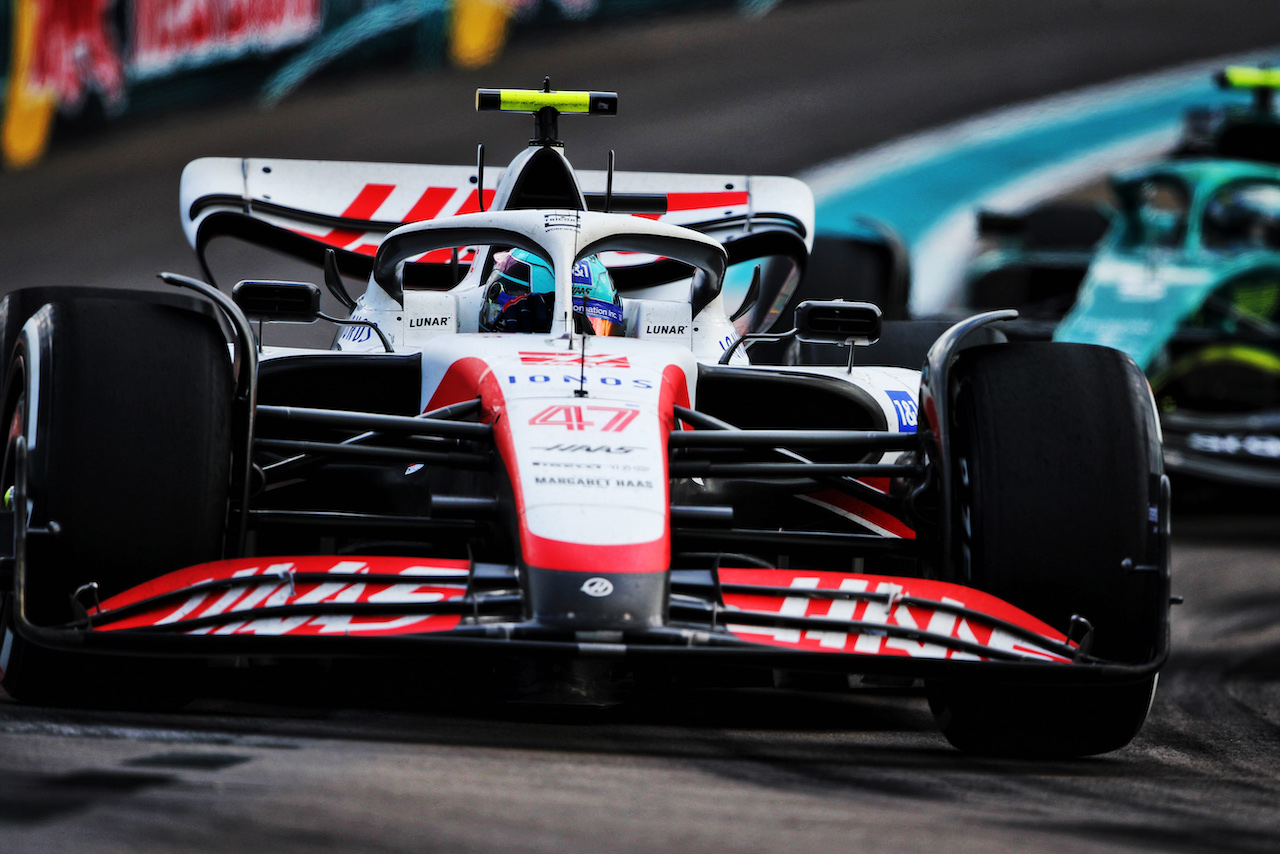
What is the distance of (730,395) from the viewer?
4984mm

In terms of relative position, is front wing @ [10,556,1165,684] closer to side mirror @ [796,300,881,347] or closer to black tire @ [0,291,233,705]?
black tire @ [0,291,233,705]

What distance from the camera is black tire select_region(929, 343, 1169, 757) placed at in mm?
3859

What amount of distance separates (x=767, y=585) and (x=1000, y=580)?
0.59m

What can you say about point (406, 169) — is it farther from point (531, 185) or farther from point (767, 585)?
point (767, 585)

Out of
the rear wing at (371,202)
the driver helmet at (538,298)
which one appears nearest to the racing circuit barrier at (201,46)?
the rear wing at (371,202)

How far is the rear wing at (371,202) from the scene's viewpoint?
6.71 m

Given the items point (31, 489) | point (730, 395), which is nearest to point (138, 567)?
point (31, 489)

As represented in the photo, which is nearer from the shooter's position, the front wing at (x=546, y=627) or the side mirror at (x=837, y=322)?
the front wing at (x=546, y=627)

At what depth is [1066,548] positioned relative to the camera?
390 centimetres

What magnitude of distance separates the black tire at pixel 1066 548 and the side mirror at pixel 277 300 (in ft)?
6.09

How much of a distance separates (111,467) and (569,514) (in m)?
1.02

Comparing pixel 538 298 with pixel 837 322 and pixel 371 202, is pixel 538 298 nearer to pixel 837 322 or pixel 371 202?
pixel 837 322

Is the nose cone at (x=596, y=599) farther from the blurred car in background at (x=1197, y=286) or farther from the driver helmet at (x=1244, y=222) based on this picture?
the driver helmet at (x=1244, y=222)

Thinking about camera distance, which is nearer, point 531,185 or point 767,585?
point 767,585
